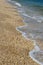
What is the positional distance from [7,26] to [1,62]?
780 centimetres

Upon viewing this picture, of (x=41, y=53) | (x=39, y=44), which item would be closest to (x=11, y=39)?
(x=39, y=44)

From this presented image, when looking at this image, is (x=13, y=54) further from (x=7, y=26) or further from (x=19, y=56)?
(x=7, y=26)

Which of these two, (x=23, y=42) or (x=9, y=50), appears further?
(x=23, y=42)

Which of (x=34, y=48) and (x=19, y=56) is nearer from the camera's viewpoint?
(x=19, y=56)

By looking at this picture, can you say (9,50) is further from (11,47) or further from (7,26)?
(7,26)

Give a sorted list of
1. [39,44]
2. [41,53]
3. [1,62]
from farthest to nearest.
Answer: [39,44]
[41,53]
[1,62]

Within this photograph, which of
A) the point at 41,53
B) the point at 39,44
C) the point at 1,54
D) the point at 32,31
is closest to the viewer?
the point at 1,54

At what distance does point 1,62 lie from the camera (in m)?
11.6

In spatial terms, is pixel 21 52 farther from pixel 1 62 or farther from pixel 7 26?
pixel 7 26

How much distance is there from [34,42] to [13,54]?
3.06 meters

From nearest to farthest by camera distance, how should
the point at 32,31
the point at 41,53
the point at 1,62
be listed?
the point at 1,62
the point at 41,53
the point at 32,31

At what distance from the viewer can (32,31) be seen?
739 inches

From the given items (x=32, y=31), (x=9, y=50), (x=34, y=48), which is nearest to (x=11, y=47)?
(x=9, y=50)

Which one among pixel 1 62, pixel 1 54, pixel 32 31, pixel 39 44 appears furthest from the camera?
pixel 32 31
